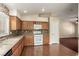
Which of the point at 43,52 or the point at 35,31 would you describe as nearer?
the point at 43,52

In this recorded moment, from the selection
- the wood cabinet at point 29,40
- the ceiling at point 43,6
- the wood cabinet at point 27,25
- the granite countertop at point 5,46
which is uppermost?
the ceiling at point 43,6

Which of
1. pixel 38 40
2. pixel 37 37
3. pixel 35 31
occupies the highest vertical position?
pixel 35 31

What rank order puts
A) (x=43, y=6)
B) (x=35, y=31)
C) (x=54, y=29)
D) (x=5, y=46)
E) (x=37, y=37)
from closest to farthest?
(x=5, y=46) → (x=43, y=6) → (x=37, y=37) → (x=35, y=31) → (x=54, y=29)

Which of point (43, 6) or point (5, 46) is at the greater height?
point (43, 6)

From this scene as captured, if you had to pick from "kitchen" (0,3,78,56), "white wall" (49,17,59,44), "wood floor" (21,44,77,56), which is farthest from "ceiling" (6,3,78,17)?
"white wall" (49,17,59,44)

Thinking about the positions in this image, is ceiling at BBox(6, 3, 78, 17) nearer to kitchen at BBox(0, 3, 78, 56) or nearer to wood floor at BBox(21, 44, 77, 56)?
kitchen at BBox(0, 3, 78, 56)

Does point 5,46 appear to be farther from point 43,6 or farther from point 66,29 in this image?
point 66,29

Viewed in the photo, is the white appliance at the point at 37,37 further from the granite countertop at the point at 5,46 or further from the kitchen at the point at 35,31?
the granite countertop at the point at 5,46

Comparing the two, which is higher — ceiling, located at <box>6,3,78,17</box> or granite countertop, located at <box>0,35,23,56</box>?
ceiling, located at <box>6,3,78,17</box>

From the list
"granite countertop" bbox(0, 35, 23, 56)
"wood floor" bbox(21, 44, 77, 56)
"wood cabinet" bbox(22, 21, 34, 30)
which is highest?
"wood cabinet" bbox(22, 21, 34, 30)

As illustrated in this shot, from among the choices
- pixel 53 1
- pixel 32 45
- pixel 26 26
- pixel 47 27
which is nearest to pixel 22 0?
pixel 53 1

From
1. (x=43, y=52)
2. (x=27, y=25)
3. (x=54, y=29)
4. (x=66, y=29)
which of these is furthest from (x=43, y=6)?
(x=66, y=29)

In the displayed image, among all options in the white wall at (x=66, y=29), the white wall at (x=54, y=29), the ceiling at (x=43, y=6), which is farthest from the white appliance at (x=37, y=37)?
the white wall at (x=66, y=29)

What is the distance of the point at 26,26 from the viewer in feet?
20.0
